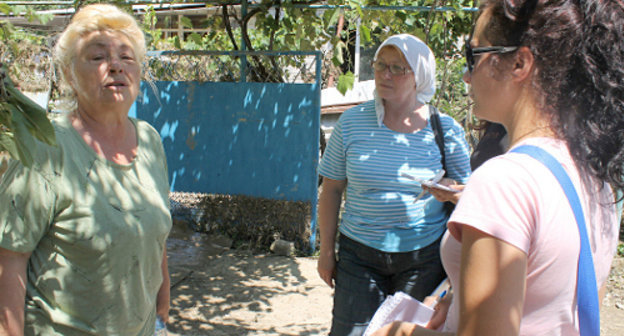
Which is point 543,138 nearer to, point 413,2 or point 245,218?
point 245,218

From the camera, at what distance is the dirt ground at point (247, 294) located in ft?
13.5

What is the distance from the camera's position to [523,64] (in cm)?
104

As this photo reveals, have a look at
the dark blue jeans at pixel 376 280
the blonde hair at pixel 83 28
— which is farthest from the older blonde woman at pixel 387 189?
the blonde hair at pixel 83 28

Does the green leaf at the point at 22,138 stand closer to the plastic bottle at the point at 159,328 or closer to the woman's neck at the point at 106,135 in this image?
the woman's neck at the point at 106,135

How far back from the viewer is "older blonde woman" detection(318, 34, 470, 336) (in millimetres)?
2379

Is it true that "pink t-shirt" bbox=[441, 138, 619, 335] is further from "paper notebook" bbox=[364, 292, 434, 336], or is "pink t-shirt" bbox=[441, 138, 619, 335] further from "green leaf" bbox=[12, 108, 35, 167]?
"green leaf" bbox=[12, 108, 35, 167]

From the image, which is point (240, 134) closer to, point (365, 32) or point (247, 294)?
point (247, 294)

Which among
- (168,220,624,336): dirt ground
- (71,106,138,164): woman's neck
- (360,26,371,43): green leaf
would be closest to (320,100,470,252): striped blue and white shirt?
(71,106,138,164): woman's neck

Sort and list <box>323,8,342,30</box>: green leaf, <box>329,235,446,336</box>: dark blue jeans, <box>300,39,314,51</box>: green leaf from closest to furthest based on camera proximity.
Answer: <box>329,235,446,336</box>: dark blue jeans, <box>323,8,342,30</box>: green leaf, <box>300,39,314,51</box>: green leaf

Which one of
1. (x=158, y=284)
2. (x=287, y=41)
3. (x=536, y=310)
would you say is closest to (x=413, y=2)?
(x=287, y=41)

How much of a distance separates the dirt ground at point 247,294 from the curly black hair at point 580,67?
10.8ft

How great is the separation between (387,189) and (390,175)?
2.5 inches

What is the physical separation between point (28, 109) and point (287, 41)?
15.0ft

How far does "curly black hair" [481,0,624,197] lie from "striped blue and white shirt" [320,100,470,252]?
1379 mm
